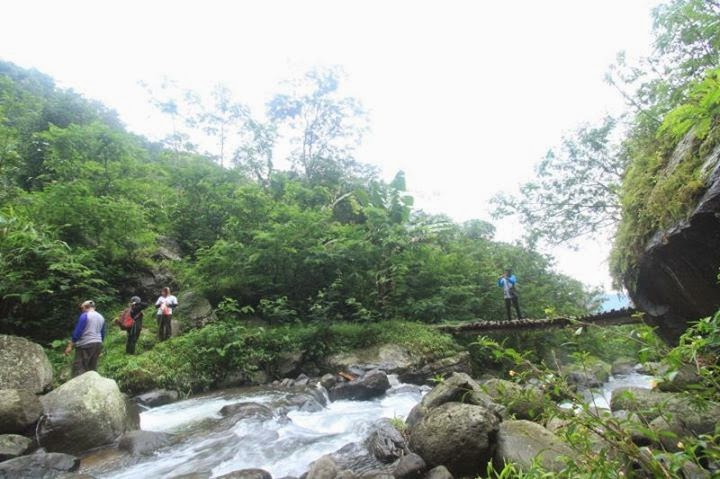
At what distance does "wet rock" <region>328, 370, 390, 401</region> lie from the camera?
8367mm

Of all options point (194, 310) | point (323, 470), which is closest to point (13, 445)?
point (323, 470)

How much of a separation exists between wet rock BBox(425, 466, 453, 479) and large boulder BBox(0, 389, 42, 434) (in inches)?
207

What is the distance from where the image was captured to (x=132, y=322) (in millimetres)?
9383

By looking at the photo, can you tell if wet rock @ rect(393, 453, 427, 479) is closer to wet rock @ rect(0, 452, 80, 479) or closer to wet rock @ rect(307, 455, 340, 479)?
wet rock @ rect(307, 455, 340, 479)

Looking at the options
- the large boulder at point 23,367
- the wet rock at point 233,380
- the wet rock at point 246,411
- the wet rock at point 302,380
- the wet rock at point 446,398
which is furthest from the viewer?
the wet rock at point 302,380

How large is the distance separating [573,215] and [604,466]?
16.8 m

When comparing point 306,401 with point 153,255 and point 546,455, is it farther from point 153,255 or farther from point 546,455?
point 153,255

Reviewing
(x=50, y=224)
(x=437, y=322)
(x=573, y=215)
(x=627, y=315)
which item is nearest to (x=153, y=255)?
(x=50, y=224)

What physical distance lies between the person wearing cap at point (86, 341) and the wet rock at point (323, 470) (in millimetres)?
5441

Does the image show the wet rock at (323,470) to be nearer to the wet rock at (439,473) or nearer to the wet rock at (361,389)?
the wet rock at (439,473)

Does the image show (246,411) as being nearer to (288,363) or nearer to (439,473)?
(288,363)

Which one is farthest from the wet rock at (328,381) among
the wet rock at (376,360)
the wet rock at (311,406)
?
the wet rock at (311,406)

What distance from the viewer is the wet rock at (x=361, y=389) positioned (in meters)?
8.37

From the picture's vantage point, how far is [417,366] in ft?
33.8
